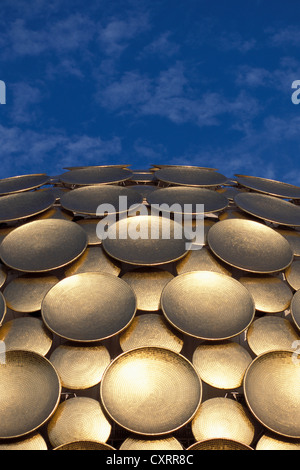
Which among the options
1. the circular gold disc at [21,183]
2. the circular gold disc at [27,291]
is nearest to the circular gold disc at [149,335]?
the circular gold disc at [27,291]

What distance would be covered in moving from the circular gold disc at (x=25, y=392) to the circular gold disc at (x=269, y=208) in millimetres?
5442

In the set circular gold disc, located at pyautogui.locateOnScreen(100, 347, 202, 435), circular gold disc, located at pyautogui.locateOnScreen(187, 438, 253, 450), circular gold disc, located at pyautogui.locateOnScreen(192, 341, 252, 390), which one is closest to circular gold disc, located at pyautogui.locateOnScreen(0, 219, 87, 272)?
circular gold disc, located at pyautogui.locateOnScreen(100, 347, 202, 435)

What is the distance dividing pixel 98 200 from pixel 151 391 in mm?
4532

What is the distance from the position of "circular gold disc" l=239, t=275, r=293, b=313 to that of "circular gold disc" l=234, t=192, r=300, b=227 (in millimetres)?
1715

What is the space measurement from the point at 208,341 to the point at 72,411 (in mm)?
2300

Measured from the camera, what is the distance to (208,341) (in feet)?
18.4

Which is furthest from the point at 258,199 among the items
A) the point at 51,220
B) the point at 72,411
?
the point at 72,411

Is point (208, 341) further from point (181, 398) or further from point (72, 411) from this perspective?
point (72, 411)

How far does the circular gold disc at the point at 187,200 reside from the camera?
7793 mm

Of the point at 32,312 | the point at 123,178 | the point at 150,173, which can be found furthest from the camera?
the point at 150,173

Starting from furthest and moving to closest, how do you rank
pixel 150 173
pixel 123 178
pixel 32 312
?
pixel 150 173 < pixel 123 178 < pixel 32 312

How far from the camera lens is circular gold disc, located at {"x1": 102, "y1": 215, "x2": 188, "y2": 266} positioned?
6.42 meters

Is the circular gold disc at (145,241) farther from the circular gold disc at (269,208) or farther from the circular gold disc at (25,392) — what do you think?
the circular gold disc at (25,392)

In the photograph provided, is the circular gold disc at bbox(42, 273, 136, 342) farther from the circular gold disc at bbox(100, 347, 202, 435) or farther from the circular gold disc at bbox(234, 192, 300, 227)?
the circular gold disc at bbox(234, 192, 300, 227)
